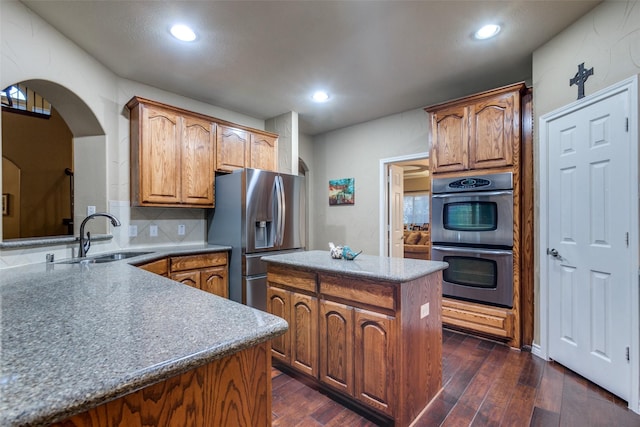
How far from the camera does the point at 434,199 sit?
3.15 meters

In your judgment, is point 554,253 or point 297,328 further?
point 554,253

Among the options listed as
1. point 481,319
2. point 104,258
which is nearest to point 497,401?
point 481,319

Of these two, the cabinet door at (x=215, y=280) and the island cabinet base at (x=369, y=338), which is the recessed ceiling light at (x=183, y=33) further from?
the cabinet door at (x=215, y=280)

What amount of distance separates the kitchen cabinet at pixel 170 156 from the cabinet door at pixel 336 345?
6.79ft

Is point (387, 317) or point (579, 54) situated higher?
point (579, 54)

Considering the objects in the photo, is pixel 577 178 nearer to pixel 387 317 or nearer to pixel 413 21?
pixel 413 21

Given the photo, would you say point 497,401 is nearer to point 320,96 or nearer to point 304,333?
point 304,333

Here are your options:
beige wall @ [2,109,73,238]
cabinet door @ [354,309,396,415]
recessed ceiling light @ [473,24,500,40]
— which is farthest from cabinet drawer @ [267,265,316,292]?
beige wall @ [2,109,73,238]

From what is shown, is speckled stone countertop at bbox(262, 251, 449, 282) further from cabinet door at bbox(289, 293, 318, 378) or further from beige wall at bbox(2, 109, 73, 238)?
beige wall at bbox(2, 109, 73, 238)

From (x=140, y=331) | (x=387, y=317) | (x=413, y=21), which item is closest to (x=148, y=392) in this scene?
(x=140, y=331)

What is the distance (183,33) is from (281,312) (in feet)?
7.54

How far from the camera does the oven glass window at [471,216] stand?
2.78 m

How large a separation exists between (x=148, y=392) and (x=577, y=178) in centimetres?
285

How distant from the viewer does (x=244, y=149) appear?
3689mm
